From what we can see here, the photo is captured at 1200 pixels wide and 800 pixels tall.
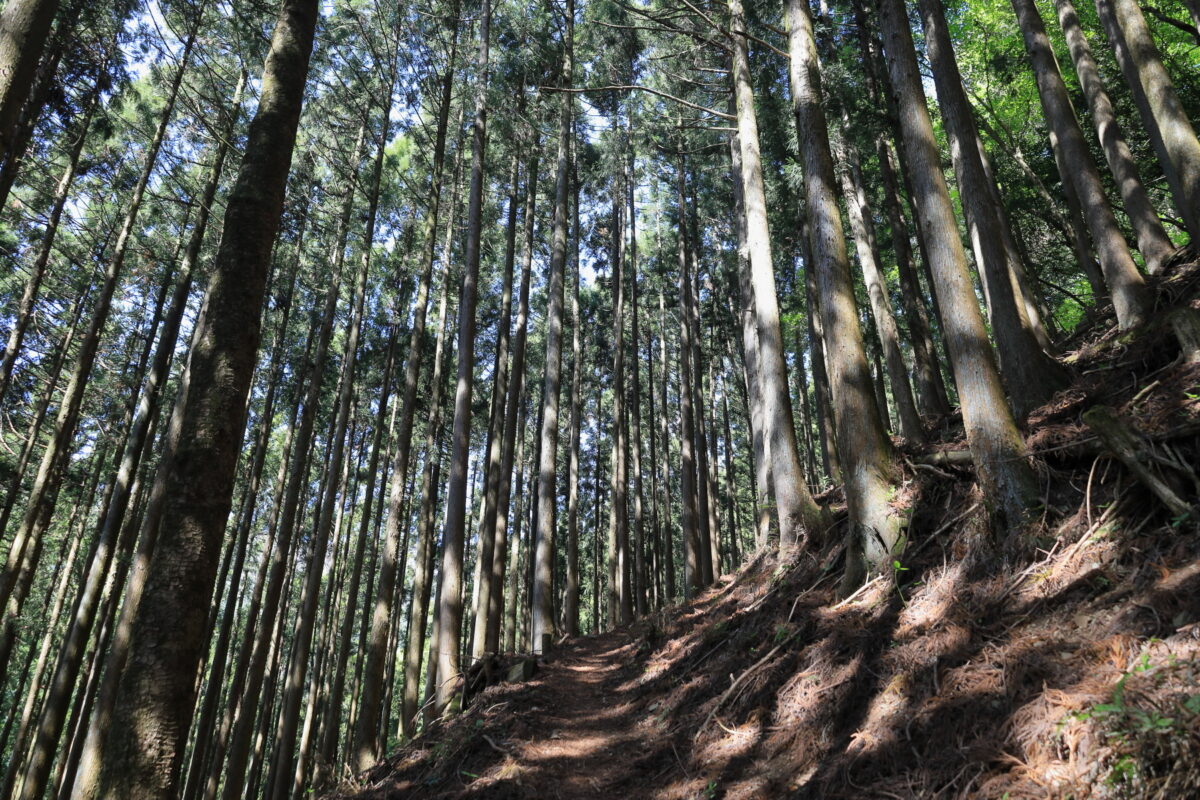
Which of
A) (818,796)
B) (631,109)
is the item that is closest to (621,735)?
(818,796)

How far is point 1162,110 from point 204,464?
9743mm

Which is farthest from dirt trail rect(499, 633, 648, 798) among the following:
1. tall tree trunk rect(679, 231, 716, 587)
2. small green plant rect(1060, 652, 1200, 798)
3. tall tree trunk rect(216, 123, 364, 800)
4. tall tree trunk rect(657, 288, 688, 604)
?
tall tree trunk rect(657, 288, 688, 604)

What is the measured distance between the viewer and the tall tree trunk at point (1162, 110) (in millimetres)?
6523

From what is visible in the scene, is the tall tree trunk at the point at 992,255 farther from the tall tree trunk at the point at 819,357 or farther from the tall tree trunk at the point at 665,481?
the tall tree trunk at the point at 665,481

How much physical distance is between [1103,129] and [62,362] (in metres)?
20.0

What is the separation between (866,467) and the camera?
17.0ft

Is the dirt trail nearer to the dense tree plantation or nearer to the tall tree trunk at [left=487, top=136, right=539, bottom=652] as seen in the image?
the dense tree plantation

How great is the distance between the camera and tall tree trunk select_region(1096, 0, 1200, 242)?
652cm

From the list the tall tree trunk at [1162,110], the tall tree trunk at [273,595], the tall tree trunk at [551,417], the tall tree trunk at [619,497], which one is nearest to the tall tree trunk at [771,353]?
the tall tree trunk at [1162,110]

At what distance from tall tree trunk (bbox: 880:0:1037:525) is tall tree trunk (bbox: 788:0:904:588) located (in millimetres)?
806

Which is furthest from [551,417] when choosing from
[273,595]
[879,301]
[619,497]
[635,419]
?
[635,419]

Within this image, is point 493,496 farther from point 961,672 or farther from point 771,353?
point 961,672

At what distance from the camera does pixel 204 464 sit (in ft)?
10.5

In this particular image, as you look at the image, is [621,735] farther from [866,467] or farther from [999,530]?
[999,530]
